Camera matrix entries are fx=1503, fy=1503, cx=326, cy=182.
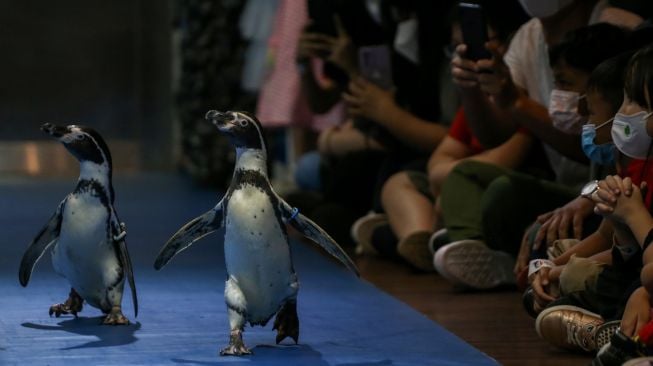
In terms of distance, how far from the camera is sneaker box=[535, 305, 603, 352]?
11.0 ft

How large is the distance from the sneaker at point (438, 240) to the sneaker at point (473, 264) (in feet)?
0.59

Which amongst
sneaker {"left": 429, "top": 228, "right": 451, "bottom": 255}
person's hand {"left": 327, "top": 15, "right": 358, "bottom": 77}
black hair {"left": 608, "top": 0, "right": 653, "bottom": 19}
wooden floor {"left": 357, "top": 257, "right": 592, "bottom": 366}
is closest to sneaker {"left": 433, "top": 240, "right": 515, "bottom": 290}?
wooden floor {"left": 357, "top": 257, "right": 592, "bottom": 366}

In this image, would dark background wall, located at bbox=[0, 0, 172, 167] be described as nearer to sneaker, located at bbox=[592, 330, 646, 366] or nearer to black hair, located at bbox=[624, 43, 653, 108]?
black hair, located at bbox=[624, 43, 653, 108]

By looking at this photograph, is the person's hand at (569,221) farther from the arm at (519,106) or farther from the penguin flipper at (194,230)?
the penguin flipper at (194,230)

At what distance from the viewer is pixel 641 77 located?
3.19 metres

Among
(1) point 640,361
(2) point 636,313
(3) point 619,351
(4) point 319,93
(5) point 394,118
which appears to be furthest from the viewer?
(4) point 319,93

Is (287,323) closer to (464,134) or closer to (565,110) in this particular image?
(565,110)

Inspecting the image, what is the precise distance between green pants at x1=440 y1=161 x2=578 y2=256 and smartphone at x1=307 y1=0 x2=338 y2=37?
1.43 m

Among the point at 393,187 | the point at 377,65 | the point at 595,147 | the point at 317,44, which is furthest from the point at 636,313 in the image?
the point at 317,44

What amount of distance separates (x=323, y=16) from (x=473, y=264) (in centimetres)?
171

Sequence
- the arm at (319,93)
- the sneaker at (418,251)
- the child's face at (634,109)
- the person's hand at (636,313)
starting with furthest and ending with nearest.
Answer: the arm at (319,93)
the sneaker at (418,251)
the child's face at (634,109)
the person's hand at (636,313)

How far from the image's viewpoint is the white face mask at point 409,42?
5.64 m

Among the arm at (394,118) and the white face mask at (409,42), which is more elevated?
the white face mask at (409,42)

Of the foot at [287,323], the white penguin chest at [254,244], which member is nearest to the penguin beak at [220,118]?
the white penguin chest at [254,244]
